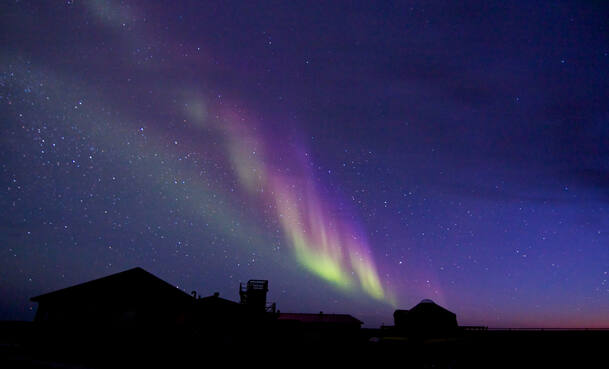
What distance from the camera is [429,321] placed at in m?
41.0

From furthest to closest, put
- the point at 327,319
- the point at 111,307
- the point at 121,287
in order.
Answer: the point at 327,319, the point at 121,287, the point at 111,307

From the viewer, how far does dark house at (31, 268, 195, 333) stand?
2192 centimetres

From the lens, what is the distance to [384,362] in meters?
25.0

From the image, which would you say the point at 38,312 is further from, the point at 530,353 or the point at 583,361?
the point at 583,361

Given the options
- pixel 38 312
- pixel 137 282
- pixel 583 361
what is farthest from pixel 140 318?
pixel 583 361

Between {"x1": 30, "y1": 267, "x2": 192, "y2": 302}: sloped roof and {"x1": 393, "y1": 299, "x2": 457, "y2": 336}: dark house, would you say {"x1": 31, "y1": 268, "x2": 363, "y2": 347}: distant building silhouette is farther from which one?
{"x1": 393, "y1": 299, "x2": 457, "y2": 336}: dark house

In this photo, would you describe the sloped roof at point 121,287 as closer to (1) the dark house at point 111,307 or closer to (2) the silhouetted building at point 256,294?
(1) the dark house at point 111,307

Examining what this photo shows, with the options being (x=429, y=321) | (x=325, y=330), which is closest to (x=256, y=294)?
(x=325, y=330)

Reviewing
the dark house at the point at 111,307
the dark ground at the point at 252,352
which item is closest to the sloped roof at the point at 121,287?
the dark house at the point at 111,307

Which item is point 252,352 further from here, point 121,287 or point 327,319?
point 327,319

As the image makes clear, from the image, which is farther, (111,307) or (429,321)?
Answer: (429,321)

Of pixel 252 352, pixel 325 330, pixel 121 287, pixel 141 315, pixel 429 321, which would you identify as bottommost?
pixel 252 352

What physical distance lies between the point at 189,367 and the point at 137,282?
7.15 meters

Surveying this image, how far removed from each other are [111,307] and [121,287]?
1.39 meters
